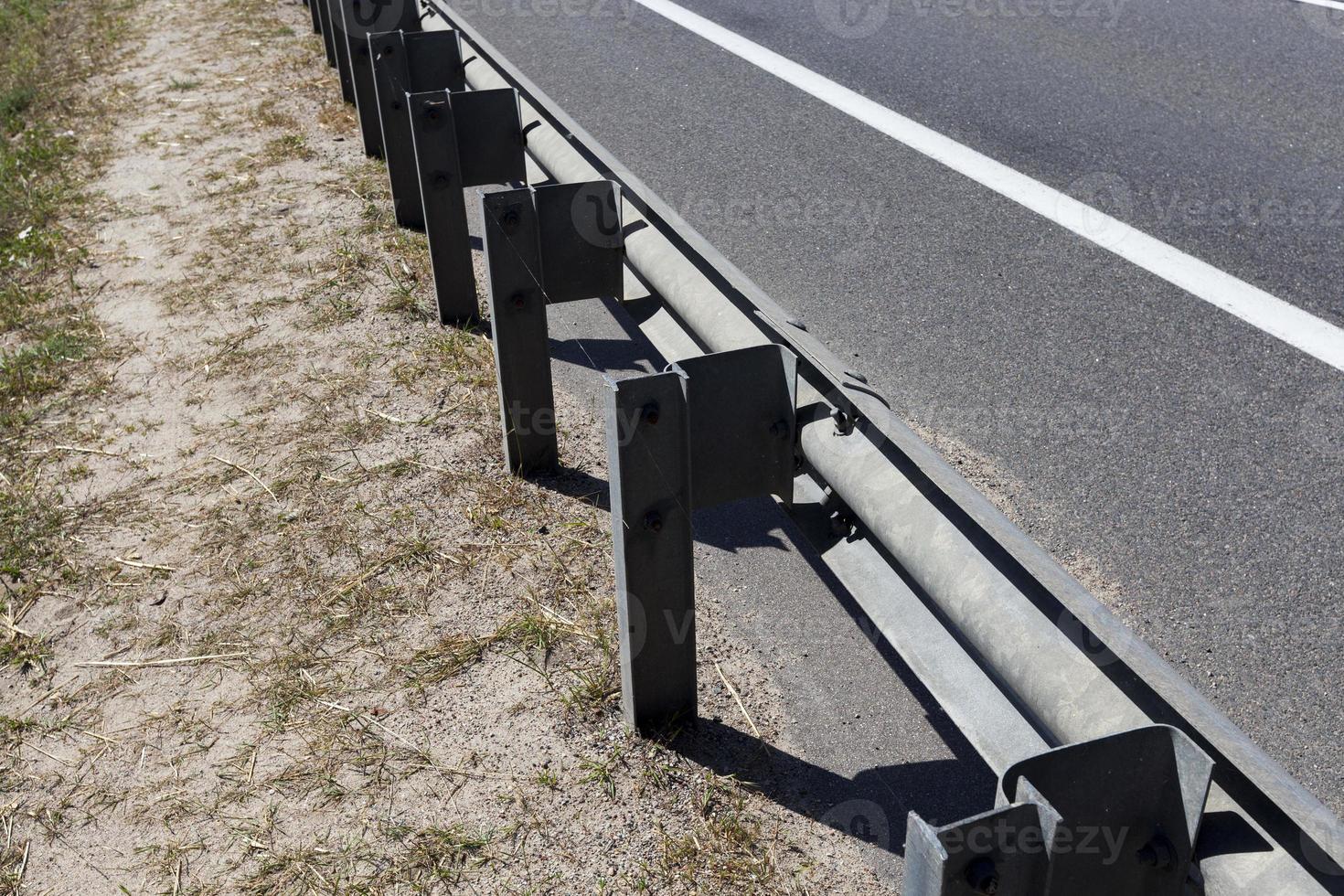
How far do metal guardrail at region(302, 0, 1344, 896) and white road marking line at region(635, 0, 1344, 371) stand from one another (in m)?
2.85

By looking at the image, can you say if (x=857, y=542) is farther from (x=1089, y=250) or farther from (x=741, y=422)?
(x=1089, y=250)

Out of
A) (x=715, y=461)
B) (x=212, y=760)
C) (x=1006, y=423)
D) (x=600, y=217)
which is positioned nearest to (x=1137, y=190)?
(x=1006, y=423)

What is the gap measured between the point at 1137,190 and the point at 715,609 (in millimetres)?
3993

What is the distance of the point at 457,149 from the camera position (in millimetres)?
4078

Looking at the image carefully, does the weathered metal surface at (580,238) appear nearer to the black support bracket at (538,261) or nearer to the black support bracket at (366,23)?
the black support bracket at (538,261)

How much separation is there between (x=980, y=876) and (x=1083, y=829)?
151mm

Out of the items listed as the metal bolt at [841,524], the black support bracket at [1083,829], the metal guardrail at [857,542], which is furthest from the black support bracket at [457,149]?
the black support bracket at [1083,829]

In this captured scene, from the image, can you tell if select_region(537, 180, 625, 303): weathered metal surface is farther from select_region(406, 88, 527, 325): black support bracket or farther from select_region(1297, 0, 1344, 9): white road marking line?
select_region(1297, 0, 1344, 9): white road marking line

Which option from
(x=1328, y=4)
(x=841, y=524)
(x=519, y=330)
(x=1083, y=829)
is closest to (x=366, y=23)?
(x=519, y=330)

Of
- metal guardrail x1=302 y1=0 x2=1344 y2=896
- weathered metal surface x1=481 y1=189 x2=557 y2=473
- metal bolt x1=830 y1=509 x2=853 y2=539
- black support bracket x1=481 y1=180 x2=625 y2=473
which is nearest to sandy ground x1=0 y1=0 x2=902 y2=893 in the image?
weathered metal surface x1=481 y1=189 x2=557 y2=473

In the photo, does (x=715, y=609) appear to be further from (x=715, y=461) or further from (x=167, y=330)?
(x=167, y=330)

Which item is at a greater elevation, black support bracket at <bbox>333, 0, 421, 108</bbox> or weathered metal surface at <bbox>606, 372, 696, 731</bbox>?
black support bracket at <bbox>333, 0, 421, 108</bbox>

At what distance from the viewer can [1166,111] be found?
274 inches

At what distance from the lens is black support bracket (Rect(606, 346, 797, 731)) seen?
7.37 feet
